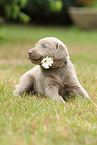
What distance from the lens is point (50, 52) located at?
10.5 ft

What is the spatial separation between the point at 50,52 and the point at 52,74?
282 mm

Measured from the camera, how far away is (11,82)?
13.7 feet

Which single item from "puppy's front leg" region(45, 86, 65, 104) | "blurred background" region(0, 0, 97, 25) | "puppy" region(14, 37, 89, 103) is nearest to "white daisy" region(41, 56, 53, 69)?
"puppy" region(14, 37, 89, 103)

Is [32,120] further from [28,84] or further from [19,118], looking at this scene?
[28,84]

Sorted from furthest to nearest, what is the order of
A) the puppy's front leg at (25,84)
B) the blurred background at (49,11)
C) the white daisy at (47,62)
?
the blurred background at (49,11) → the puppy's front leg at (25,84) → the white daisy at (47,62)

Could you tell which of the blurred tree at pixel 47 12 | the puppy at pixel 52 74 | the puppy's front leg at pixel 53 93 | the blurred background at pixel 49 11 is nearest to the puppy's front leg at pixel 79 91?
the puppy at pixel 52 74

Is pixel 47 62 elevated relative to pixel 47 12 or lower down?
lower down

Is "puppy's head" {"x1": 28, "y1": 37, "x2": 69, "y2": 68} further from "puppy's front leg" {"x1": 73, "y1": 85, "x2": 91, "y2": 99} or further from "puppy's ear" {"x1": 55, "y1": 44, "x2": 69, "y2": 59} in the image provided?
"puppy's front leg" {"x1": 73, "y1": 85, "x2": 91, "y2": 99}

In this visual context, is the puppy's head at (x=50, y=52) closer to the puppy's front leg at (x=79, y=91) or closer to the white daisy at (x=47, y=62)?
the white daisy at (x=47, y=62)

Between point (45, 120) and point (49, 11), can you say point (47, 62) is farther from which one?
point (49, 11)

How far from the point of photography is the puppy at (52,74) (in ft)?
10.4

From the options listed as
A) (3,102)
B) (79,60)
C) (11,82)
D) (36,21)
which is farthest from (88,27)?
(3,102)

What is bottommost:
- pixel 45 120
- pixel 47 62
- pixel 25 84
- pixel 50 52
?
pixel 45 120

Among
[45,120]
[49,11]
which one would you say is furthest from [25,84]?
[49,11]
